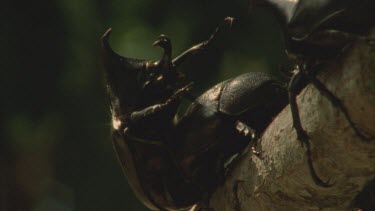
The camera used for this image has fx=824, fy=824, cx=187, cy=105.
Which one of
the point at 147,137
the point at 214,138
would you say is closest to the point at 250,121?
the point at 214,138

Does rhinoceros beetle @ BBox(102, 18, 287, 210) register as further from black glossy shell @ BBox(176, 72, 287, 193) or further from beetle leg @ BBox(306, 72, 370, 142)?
beetle leg @ BBox(306, 72, 370, 142)

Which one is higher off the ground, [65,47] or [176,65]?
[176,65]

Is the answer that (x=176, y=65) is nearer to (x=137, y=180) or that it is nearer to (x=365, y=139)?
(x=137, y=180)

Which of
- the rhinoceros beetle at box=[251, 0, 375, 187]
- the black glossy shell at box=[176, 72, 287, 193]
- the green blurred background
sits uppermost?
the rhinoceros beetle at box=[251, 0, 375, 187]

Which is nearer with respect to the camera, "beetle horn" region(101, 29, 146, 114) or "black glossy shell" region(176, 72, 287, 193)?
"black glossy shell" region(176, 72, 287, 193)

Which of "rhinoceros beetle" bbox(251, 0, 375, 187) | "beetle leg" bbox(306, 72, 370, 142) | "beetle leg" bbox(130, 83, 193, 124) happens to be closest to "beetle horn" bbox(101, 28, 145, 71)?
"beetle leg" bbox(130, 83, 193, 124)

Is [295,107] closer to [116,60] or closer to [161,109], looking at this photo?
[161,109]

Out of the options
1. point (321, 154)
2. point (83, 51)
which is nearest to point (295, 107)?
point (321, 154)

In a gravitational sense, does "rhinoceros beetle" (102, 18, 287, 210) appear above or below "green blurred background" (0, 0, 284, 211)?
above
